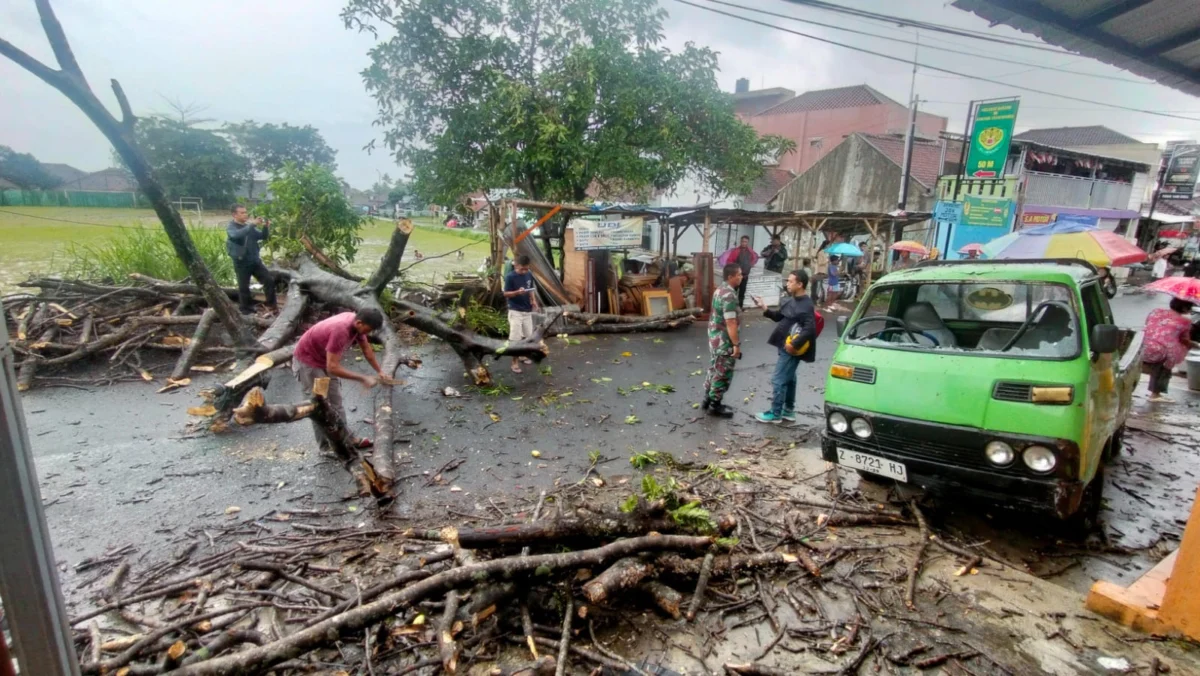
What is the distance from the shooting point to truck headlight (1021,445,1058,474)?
341 centimetres

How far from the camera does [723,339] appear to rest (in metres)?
6.36

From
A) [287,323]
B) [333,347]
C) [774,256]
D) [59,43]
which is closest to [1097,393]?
[333,347]

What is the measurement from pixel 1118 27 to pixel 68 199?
25.5m

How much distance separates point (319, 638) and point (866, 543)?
11.9 ft

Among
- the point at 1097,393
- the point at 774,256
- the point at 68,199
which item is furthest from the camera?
the point at 68,199

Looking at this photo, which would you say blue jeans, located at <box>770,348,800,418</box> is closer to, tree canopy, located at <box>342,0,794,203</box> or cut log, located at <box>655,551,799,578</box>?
cut log, located at <box>655,551,799,578</box>

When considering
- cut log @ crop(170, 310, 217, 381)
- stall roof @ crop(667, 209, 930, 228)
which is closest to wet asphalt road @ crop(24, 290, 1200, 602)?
cut log @ crop(170, 310, 217, 381)

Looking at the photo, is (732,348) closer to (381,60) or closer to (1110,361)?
(1110,361)

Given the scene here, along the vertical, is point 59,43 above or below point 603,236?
above

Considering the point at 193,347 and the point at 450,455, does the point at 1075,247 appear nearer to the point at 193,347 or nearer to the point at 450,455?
the point at 450,455

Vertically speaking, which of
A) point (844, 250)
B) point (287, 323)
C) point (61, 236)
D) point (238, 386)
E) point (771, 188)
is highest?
point (771, 188)

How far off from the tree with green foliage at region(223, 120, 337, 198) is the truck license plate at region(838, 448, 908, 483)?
42.2m

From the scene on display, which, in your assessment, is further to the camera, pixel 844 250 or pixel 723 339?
pixel 844 250

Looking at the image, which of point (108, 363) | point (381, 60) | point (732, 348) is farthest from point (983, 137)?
point (108, 363)
